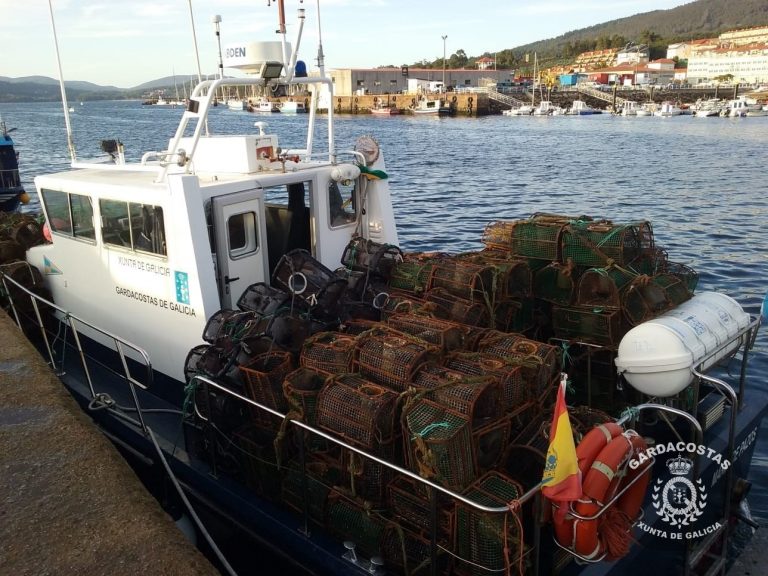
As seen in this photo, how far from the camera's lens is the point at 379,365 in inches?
179

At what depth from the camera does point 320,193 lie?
691 centimetres

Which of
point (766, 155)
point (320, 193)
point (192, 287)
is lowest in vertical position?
point (766, 155)

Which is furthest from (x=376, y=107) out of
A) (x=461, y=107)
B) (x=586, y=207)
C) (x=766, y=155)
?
(x=586, y=207)

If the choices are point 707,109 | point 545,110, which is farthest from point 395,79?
point 707,109

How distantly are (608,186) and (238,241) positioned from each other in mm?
24338

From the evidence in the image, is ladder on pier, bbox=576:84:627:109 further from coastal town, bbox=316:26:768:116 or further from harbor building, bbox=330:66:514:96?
harbor building, bbox=330:66:514:96

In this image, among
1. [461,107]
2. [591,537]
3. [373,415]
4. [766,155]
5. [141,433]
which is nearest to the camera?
[591,537]

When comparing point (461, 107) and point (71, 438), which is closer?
point (71, 438)

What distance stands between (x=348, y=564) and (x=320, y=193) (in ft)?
12.9

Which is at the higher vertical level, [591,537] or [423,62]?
[423,62]

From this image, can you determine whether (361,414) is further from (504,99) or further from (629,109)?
(504,99)

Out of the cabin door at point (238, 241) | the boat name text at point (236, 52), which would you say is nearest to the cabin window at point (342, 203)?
the cabin door at point (238, 241)

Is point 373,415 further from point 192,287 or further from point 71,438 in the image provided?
point 192,287

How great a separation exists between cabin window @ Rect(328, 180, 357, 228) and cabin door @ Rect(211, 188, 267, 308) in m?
0.99
